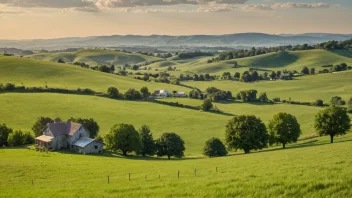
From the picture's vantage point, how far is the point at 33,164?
1684 inches

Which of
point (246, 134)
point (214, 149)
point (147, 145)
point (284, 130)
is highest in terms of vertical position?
point (284, 130)

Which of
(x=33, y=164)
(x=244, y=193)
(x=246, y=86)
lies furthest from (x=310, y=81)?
(x=244, y=193)

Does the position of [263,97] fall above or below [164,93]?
below

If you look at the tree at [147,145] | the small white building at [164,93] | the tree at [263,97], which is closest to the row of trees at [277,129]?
the tree at [147,145]

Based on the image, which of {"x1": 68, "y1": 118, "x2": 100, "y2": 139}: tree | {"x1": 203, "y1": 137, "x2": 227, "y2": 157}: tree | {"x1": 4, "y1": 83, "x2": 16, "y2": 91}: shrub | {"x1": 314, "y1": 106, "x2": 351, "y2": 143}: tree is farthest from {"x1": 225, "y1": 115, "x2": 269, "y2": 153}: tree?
{"x1": 4, "y1": 83, "x2": 16, "y2": 91}: shrub

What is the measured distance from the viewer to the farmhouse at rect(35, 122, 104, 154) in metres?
67.8

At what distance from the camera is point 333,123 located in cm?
6262

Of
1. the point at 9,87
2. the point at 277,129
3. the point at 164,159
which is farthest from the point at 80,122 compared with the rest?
the point at 9,87

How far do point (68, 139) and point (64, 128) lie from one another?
291cm

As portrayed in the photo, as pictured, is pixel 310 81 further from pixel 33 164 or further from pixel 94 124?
pixel 33 164

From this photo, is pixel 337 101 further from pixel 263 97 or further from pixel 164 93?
pixel 164 93

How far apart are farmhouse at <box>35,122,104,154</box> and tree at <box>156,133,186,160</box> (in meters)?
11.3

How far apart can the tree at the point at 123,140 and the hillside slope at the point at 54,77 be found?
7099 cm

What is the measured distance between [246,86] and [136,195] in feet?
544
